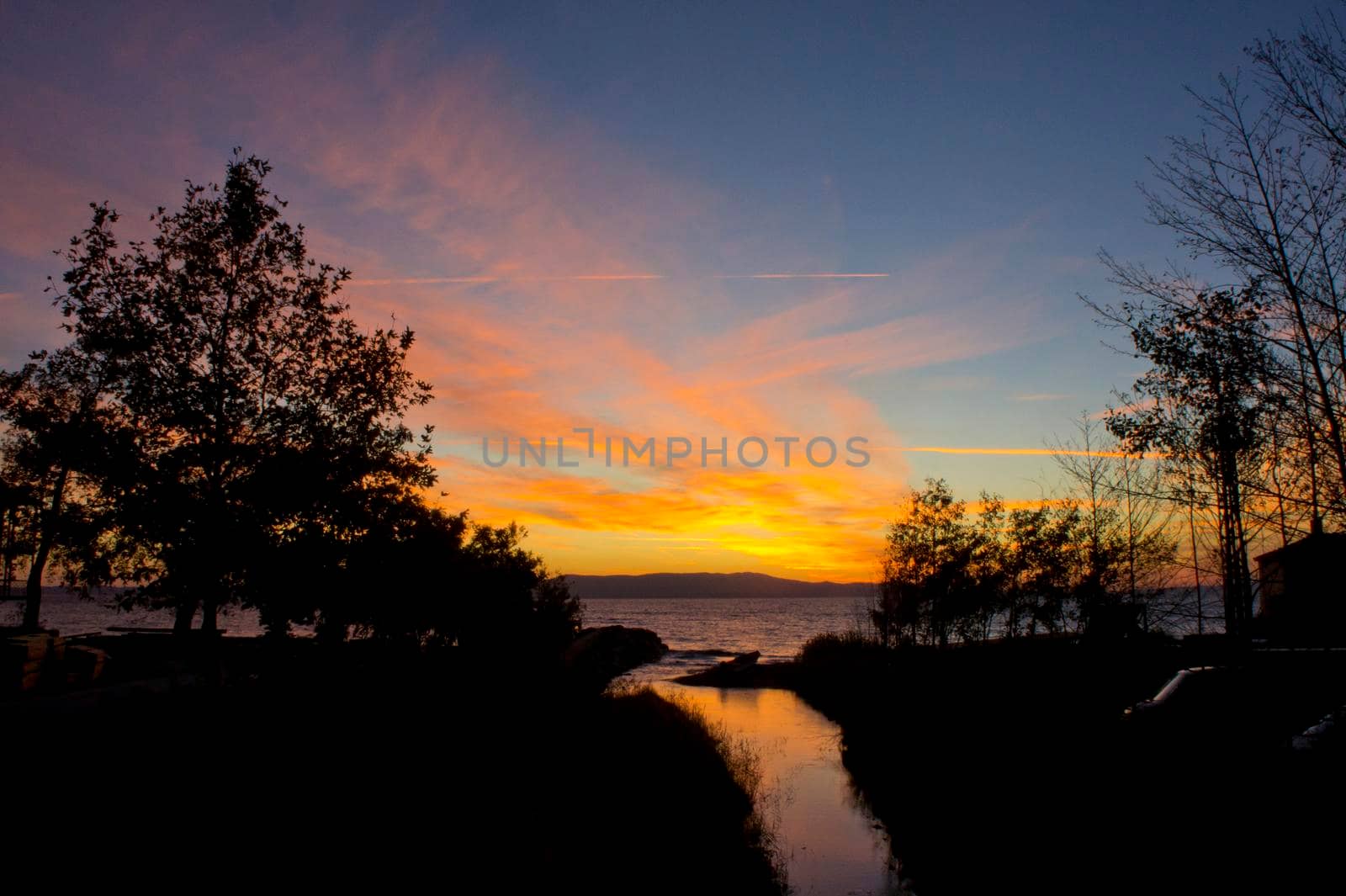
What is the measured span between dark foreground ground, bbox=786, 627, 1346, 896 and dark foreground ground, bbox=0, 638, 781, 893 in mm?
5405

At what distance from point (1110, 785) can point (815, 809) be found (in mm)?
9734

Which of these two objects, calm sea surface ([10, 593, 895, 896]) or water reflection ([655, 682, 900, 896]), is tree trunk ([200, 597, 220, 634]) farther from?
water reflection ([655, 682, 900, 896])

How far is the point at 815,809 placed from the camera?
26.0 m

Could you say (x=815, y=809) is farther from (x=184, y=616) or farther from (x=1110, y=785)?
(x=184, y=616)

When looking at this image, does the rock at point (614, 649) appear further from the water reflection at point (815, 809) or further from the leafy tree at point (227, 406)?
the leafy tree at point (227, 406)

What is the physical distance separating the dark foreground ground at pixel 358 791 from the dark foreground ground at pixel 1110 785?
541 centimetres

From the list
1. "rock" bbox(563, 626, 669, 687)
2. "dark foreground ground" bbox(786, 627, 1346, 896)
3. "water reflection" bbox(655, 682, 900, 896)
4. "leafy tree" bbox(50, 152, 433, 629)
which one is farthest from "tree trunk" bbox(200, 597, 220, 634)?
"rock" bbox(563, 626, 669, 687)

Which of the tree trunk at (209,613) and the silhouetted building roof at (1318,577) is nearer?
the silhouetted building roof at (1318,577)

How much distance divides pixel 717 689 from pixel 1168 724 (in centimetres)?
4378

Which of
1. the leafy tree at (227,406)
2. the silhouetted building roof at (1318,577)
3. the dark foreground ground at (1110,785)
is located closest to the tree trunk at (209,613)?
the leafy tree at (227,406)

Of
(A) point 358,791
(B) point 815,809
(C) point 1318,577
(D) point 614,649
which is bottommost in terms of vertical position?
(B) point 815,809

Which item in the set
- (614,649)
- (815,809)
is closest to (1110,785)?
(815,809)

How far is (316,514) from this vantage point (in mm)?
22156

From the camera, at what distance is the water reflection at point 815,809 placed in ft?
65.7
